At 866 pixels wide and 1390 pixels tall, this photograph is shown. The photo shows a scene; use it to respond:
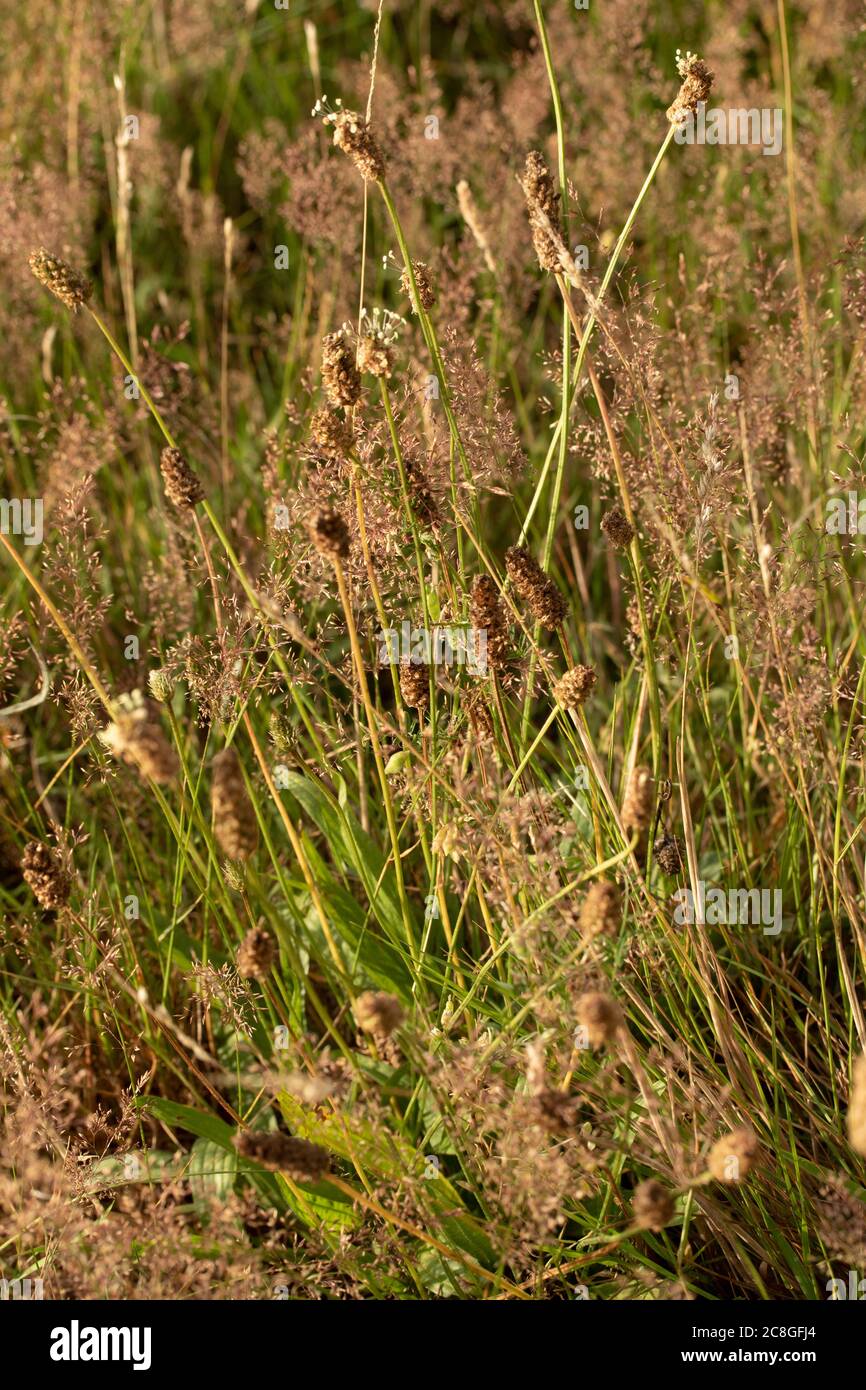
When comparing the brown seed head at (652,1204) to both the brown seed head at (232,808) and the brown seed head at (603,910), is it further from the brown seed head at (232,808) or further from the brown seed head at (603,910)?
the brown seed head at (232,808)

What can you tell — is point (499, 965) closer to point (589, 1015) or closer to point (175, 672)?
point (589, 1015)

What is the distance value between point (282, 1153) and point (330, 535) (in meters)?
0.51

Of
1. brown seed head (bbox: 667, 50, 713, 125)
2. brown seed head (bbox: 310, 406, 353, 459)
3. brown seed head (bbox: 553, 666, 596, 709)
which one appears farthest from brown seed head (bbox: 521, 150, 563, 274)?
brown seed head (bbox: 553, 666, 596, 709)

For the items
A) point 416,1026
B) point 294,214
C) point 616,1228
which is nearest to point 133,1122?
point 416,1026

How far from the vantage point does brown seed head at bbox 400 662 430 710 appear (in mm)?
1332

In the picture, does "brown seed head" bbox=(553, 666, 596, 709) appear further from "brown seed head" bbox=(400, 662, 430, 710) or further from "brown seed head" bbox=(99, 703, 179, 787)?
"brown seed head" bbox=(99, 703, 179, 787)

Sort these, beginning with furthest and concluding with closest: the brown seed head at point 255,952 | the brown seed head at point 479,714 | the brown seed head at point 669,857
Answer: the brown seed head at point 669,857 → the brown seed head at point 479,714 → the brown seed head at point 255,952

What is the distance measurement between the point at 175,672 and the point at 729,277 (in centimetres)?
128

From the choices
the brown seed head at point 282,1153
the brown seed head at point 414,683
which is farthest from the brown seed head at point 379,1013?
the brown seed head at point 414,683

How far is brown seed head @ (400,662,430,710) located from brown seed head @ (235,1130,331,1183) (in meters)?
0.52

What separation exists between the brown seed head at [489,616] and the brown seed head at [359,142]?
42 cm

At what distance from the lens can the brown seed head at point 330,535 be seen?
3.47ft

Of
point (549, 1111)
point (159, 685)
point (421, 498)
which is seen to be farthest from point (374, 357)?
point (549, 1111)
